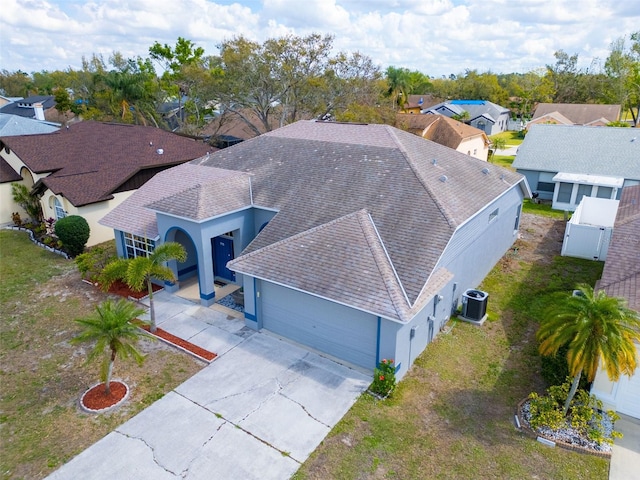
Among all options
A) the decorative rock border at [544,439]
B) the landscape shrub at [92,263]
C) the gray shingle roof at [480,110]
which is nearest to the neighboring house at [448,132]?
the gray shingle roof at [480,110]

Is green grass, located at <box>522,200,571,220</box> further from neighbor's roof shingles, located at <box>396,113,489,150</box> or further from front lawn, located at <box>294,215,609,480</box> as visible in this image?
front lawn, located at <box>294,215,609,480</box>

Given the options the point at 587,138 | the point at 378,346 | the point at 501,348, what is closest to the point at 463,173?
the point at 501,348

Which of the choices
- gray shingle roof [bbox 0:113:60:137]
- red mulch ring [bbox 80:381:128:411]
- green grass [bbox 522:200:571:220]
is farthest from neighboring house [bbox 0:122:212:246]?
green grass [bbox 522:200:571:220]

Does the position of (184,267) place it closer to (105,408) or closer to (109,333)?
(109,333)

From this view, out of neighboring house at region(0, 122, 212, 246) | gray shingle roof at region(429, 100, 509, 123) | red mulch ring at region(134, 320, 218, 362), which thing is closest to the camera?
red mulch ring at region(134, 320, 218, 362)

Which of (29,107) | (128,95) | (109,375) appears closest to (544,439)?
(109,375)

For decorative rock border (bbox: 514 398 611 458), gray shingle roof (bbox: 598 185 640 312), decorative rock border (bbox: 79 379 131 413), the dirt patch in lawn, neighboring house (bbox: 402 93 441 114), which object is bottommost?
the dirt patch in lawn
